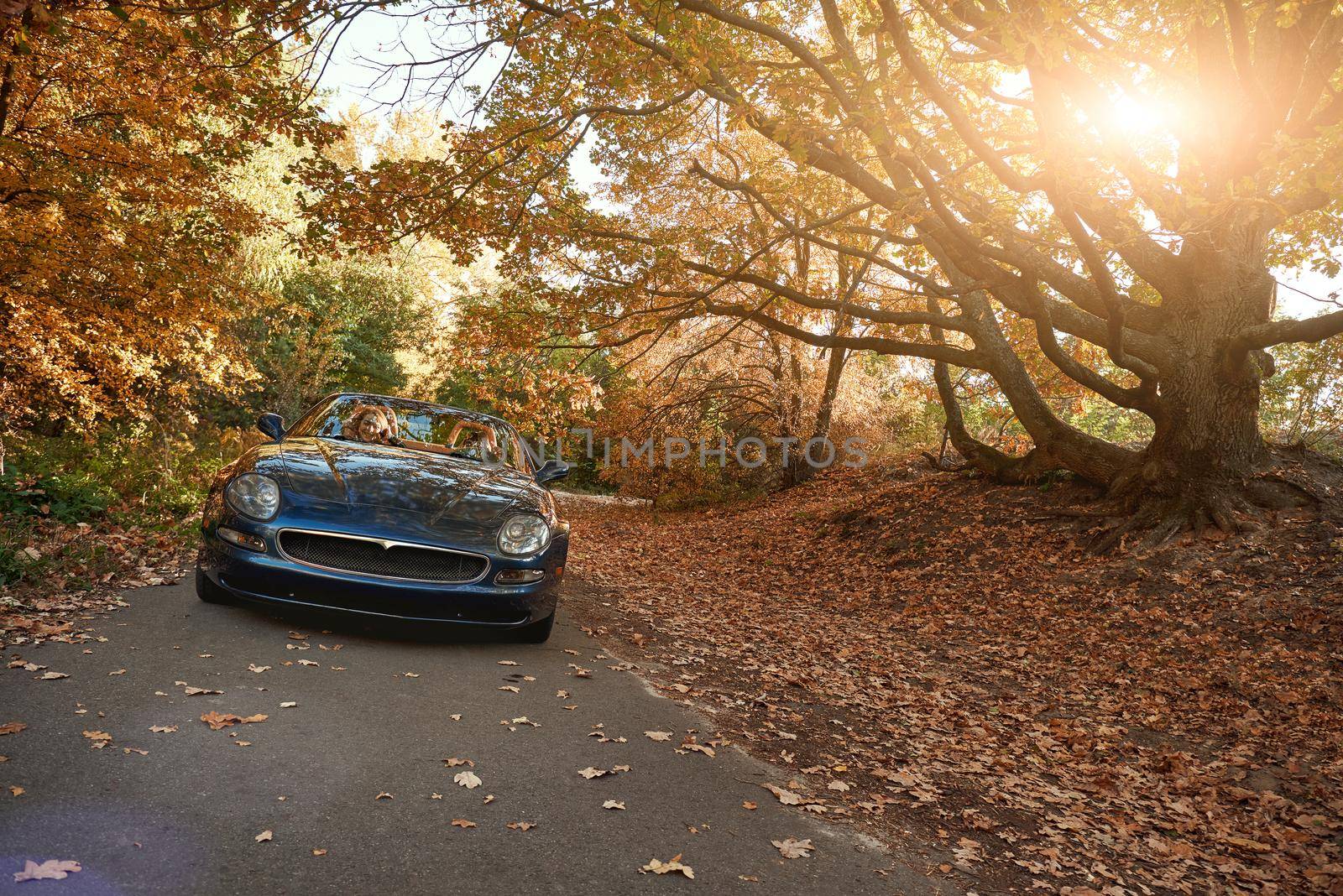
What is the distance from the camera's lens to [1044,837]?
3.78 m

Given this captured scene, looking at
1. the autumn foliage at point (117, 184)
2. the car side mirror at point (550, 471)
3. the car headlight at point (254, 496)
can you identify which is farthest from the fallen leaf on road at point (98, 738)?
the autumn foliage at point (117, 184)

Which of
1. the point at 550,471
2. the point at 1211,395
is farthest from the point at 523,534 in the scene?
the point at 1211,395

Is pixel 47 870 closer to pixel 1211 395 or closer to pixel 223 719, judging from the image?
pixel 223 719

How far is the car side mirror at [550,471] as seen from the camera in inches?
260

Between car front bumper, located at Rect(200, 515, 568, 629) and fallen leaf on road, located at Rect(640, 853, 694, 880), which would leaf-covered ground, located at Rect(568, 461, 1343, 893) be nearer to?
fallen leaf on road, located at Rect(640, 853, 694, 880)

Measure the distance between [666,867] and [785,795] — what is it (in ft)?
3.45

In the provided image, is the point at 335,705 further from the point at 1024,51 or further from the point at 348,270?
the point at 348,270

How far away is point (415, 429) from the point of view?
667 cm

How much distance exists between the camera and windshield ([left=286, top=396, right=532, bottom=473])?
248 inches

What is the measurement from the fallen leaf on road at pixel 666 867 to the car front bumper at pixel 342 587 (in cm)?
236

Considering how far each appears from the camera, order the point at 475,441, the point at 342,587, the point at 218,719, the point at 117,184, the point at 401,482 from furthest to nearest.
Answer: the point at 117,184, the point at 475,441, the point at 401,482, the point at 342,587, the point at 218,719

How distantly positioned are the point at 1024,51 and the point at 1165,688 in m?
5.89

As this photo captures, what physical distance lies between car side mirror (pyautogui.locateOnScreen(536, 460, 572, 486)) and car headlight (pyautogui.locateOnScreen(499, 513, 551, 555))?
1.33 m

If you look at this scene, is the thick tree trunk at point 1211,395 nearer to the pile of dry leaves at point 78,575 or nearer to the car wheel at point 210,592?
the car wheel at point 210,592
